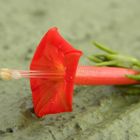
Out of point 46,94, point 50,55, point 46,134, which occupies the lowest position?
point 46,134

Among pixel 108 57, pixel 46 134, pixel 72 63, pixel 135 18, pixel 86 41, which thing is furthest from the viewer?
pixel 135 18

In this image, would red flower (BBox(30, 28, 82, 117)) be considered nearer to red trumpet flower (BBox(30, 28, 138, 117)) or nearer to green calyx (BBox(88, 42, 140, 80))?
red trumpet flower (BBox(30, 28, 138, 117))

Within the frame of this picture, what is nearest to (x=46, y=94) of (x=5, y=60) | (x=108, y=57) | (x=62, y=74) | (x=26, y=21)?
(x=62, y=74)

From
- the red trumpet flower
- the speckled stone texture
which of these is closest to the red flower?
the red trumpet flower

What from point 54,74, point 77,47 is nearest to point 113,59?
point 54,74

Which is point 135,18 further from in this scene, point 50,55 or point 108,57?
point 50,55

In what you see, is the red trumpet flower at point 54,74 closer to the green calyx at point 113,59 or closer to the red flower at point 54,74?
the red flower at point 54,74

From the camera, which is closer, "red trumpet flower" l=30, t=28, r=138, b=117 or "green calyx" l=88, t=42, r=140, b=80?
"red trumpet flower" l=30, t=28, r=138, b=117
